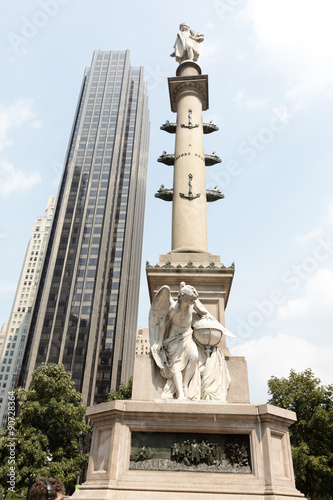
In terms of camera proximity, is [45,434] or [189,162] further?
[45,434]

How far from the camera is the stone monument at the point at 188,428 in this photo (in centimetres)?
661

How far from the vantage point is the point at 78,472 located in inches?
1014

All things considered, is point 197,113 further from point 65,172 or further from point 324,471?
point 65,172

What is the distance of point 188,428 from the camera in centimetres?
711

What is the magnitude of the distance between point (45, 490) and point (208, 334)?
17.2ft

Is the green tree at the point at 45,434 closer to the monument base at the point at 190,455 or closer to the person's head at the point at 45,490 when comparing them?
the monument base at the point at 190,455

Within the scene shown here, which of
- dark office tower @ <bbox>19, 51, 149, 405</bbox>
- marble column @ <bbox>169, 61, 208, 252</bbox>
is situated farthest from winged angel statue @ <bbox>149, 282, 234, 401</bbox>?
dark office tower @ <bbox>19, 51, 149, 405</bbox>

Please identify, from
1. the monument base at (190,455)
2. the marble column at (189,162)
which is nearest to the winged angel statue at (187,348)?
the monument base at (190,455)

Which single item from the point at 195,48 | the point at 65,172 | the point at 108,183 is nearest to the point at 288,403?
the point at 195,48

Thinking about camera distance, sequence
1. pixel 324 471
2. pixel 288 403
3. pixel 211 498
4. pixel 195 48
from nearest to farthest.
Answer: pixel 211 498 → pixel 195 48 → pixel 324 471 → pixel 288 403

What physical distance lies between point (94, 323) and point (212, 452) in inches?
2711

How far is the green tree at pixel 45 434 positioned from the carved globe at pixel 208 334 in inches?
686

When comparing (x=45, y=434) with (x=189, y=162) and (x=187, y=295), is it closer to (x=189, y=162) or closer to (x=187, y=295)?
(x=189, y=162)

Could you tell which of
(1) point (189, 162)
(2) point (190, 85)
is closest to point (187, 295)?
(1) point (189, 162)
